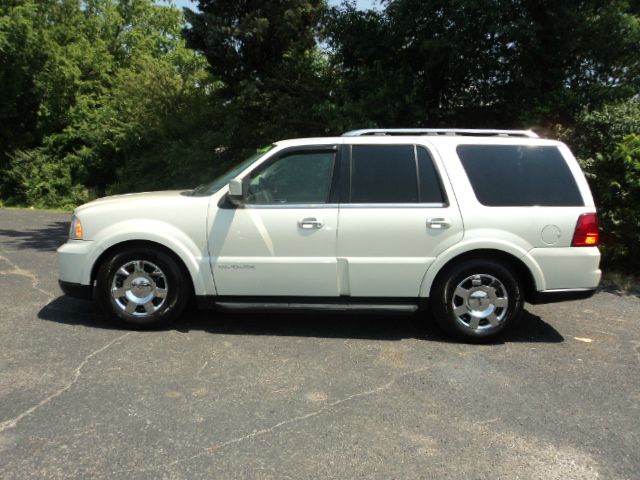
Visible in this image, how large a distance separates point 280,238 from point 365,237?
0.74 m

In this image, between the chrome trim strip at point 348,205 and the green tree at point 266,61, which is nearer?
the chrome trim strip at point 348,205

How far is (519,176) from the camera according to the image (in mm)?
4867

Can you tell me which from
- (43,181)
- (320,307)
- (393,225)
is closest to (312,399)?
(320,307)

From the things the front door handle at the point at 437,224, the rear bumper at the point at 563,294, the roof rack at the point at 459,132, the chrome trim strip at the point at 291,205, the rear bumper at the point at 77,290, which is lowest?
the rear bumper at the point at 563,294

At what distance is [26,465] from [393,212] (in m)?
3.21

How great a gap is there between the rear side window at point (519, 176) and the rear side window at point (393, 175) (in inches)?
13.5

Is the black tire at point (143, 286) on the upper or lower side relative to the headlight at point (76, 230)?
lower

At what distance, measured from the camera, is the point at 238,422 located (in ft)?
11.0

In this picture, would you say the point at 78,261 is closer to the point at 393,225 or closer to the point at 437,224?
the point at 393,225

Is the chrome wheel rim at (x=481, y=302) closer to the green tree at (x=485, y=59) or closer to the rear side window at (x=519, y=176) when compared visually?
the rear side window at (x=519, y=176)

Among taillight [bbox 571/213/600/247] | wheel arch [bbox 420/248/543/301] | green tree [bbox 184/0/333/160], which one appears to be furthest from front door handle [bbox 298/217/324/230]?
green tree [bbox 184/0/333/160]

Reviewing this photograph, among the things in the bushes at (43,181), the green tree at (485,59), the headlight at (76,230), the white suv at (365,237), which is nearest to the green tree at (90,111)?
the bushes at (43,181)

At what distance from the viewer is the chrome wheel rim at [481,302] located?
15.8ft

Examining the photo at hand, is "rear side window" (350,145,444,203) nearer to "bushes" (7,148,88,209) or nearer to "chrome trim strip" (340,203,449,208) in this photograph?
"chrome trim strip" (340,203,449,208)
